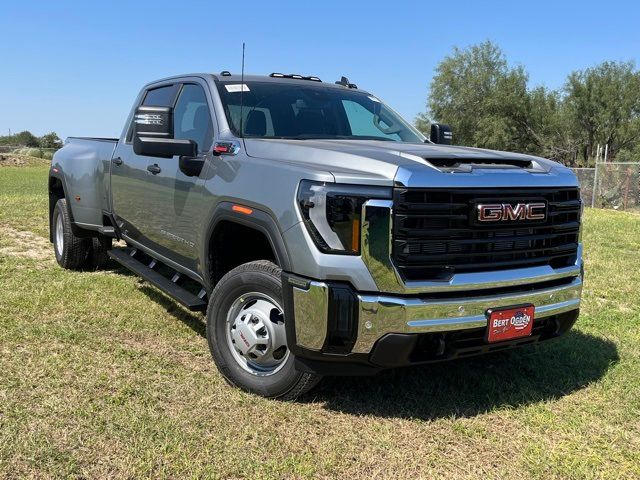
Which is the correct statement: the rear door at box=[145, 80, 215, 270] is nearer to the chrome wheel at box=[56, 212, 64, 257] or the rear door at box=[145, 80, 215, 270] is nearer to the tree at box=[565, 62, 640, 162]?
the chrome wheel at box=[56, 212, 64, 257]

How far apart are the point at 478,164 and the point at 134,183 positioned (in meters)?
3.08

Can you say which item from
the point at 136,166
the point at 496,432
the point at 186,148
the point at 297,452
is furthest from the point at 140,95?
the point at 496,432

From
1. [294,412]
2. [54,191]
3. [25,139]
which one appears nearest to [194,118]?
[294,412]

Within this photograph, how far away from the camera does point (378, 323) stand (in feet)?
9.81

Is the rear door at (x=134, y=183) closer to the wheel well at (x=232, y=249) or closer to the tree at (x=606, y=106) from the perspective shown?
the wheel well at (x=232, y=249)

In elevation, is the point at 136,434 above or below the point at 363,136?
below

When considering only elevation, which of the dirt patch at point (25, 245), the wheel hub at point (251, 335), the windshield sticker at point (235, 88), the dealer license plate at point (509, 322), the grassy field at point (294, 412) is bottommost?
the grassy field at point (294, 412)

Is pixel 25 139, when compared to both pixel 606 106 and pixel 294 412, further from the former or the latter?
pixel 294 412

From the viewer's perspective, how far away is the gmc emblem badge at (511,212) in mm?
3109

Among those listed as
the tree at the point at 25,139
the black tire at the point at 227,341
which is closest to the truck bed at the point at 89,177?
the black tire at the point at 227,341

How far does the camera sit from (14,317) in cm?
499

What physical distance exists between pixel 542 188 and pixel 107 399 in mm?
2765

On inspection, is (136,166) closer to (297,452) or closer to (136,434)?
(136,434)

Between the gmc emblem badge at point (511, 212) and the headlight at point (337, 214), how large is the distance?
0.54 meters
